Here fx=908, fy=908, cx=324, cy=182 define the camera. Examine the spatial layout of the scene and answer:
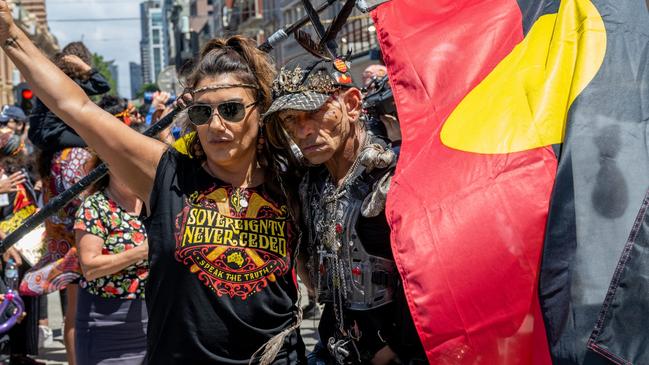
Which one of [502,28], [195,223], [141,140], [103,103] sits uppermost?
[502,28]

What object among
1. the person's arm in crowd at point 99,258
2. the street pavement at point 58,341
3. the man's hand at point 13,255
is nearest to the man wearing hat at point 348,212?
the person's arm in crowd at point 99,258

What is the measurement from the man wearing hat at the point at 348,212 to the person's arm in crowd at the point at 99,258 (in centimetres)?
150

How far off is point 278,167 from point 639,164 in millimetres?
1222

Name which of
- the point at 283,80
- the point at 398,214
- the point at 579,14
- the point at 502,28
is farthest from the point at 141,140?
the point at 579,14

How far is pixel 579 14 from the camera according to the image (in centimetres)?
296

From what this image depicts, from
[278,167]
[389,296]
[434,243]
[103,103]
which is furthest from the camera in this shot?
[103,103]

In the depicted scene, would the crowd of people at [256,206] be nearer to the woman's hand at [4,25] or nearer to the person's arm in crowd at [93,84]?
the woman's hand at [4,25]

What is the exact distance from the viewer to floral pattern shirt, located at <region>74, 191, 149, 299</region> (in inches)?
172

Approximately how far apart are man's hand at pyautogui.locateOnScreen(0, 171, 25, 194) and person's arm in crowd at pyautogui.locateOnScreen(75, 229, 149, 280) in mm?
2818

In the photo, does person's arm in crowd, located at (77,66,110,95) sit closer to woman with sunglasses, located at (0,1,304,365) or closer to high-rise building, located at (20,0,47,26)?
woman with sunglasses, located at (0,1,304,365)

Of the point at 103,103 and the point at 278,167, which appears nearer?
the point at 278,167

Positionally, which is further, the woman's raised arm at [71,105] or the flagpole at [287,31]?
the flagpole at [287,31]

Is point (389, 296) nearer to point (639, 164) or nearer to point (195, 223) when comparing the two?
point (195, 223)

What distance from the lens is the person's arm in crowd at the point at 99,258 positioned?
4.29 meters
